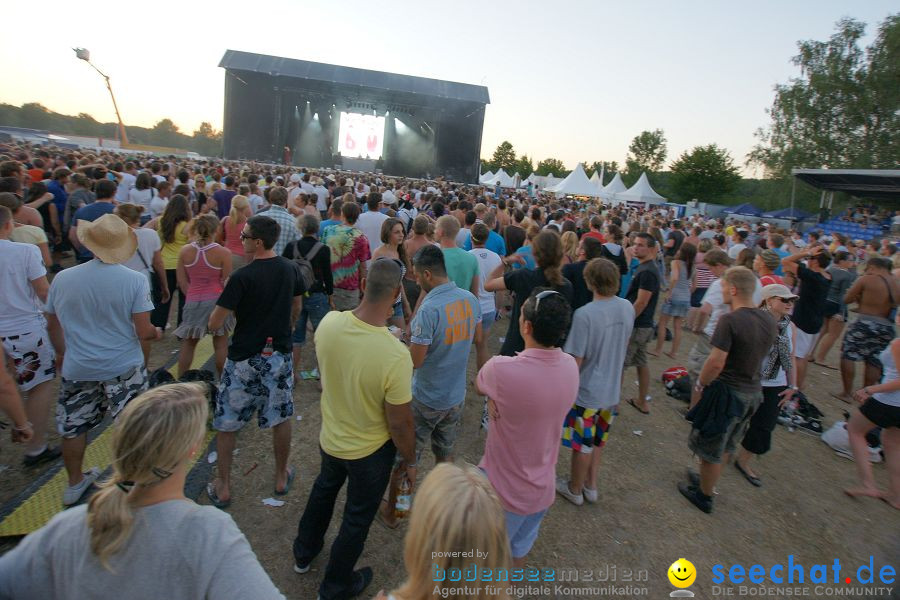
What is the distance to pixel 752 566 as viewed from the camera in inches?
114

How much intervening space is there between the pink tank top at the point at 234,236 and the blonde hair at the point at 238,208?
46 mm

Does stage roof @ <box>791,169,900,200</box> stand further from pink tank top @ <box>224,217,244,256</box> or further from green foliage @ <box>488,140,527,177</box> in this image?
green foliage @ <box>488,140,527,177</box>

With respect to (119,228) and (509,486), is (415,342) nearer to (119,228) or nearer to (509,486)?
(509,486)

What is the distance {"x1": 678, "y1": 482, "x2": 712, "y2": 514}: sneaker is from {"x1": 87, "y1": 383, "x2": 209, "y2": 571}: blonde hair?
139 inches

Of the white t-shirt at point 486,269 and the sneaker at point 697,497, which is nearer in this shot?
the sneaker at point 697,497

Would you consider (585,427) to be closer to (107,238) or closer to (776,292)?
(776,292)

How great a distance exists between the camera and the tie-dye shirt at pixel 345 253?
448 centimetres

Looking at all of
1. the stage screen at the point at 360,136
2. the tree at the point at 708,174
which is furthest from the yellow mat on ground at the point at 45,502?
the tree at the point at 708,174

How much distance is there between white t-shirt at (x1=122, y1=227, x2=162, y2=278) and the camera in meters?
4.05

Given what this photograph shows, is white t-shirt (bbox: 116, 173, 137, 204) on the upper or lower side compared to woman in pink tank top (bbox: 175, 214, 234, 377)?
upper

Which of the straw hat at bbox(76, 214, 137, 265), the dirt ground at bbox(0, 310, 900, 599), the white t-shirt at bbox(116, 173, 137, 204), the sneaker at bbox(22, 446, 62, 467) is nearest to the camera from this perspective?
the straw hat at bbox(76, 214, 137, 265)

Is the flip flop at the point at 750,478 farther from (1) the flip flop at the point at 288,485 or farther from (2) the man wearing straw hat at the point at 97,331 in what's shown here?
(2) the man wearing straw hat at the point at 97,331

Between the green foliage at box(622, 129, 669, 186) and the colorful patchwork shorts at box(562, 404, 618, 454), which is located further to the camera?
the green foliage at box(622, 129, 669, 186)

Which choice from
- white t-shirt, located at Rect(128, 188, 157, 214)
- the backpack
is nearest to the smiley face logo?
the backpack
